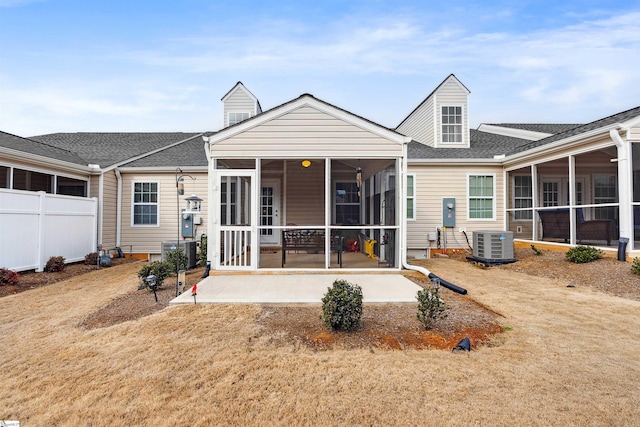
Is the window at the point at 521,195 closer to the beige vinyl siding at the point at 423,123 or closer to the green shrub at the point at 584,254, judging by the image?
the beige vinyl siding at the point at 423,123

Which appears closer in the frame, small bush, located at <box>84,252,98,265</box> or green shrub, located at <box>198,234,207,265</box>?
green shrub, located at <box>198,234,207,265</box>

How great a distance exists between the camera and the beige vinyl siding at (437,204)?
10727mm

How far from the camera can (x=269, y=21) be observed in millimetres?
11195

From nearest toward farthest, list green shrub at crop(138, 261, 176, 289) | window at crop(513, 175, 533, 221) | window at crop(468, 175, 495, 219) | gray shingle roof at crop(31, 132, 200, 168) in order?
green shrub at crop(138, 261, 176, 289)
window at crop(468, 175, 495, 219)
window at crop(513, 175, 533, 221)
gray shingle roof at crop(31, 132, 200, 168)

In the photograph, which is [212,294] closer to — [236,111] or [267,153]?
[267,153]

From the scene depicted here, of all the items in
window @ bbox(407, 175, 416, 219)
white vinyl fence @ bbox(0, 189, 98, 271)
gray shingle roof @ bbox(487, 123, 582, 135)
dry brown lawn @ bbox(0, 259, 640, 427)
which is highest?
gray shingle roof @ bbox(487, 123, 582, 135)

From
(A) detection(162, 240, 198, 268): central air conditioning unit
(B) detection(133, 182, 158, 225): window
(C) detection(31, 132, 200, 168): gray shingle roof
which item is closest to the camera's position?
(A) detection(162, 240, 198, 268): central air conditioning unit

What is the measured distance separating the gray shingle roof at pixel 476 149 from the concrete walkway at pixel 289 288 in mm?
5808

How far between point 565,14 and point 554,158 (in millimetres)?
4946

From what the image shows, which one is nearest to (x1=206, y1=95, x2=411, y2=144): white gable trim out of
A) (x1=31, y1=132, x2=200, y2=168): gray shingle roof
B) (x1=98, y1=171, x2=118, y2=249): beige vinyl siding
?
(x1=98, y1=171, x2=118, y2=249): beige vinyl siding

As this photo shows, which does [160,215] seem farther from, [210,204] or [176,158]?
[210,204]

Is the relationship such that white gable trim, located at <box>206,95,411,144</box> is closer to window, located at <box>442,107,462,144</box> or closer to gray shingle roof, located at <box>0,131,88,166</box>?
gray shingle roof, located at <box>0,131,88,166</box>

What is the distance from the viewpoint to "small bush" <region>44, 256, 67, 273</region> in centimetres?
777

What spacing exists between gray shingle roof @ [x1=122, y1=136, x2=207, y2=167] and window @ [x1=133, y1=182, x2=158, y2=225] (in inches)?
26.4
